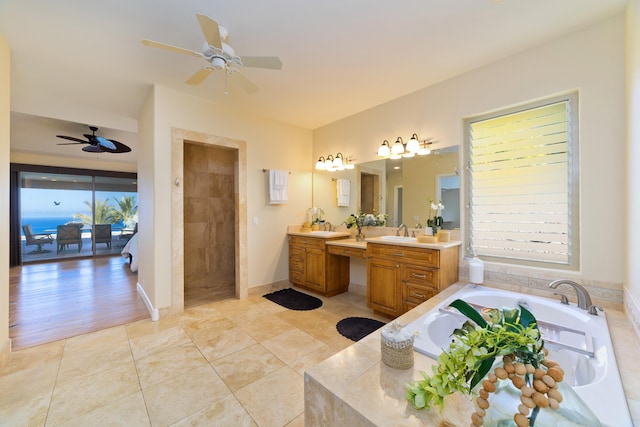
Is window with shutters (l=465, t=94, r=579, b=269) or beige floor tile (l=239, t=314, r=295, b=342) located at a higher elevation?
window with shutters (l=465, t=94, r=579, b=269)

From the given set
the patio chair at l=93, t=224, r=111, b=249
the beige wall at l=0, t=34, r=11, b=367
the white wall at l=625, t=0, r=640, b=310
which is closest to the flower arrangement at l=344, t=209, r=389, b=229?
the white wall at l=625, t=0, r=640, b=310

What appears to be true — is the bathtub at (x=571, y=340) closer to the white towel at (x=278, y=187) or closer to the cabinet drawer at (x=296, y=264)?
the cabinet drawer at (x=296, y=264)

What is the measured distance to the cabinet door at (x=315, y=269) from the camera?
12.3 ft

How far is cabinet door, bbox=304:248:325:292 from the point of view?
3.76 m

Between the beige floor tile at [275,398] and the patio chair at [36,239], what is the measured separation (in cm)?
750

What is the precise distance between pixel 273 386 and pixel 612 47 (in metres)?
3.63

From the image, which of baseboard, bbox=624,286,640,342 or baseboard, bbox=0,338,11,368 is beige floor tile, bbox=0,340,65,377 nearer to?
baseboard, bbox=0,338,11,368

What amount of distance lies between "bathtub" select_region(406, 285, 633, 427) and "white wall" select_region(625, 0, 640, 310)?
0.32 m

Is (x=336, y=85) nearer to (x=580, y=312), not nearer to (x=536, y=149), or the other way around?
(x=536, y=149)

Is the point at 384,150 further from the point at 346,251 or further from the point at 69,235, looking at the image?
the point at 69,235

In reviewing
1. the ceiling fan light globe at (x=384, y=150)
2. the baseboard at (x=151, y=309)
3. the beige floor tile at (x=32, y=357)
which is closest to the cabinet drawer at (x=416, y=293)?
the ceiling fan light globe at (x=384, y=150)

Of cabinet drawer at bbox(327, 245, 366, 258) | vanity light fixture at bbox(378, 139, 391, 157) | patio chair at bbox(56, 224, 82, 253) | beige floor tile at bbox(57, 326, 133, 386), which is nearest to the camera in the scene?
beige floor tile at bbox(57, 326, 133, 386)

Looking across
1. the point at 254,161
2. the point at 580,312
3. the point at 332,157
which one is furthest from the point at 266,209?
the point at 580,312

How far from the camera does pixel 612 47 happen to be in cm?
201
